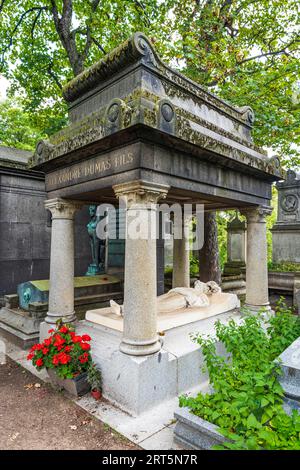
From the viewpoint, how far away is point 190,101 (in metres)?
5.25

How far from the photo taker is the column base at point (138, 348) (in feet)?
12.6

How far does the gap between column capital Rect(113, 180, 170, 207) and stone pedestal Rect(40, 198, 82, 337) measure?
5.69 feet

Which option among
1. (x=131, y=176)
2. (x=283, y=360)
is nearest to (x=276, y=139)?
(x=131, y=176)

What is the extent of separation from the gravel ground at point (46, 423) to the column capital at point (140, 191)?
2758mm

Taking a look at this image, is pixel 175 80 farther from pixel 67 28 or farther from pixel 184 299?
pixel 67 28

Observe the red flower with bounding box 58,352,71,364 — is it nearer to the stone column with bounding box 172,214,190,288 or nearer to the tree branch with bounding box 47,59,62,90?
the stone column with bounding box 172,214,190,288

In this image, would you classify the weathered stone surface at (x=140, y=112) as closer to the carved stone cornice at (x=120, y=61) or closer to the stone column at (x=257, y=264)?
the carved stone cornice at (x=120, y=61)

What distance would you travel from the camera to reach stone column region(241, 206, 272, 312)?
6.31 meters

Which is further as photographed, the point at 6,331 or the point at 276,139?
the point at 276,139

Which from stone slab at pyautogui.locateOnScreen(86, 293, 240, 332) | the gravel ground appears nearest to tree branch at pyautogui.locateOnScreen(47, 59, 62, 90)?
stone slab at pyautogui.locateOnScreen(86, 293, 240, 332)

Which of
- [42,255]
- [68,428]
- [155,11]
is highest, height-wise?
[155,11]

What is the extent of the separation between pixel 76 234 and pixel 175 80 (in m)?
5.98

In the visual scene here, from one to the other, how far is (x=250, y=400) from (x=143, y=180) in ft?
8.64

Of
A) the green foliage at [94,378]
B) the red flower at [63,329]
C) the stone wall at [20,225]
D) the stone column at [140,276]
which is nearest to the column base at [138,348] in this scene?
the stone column at [140,276]
